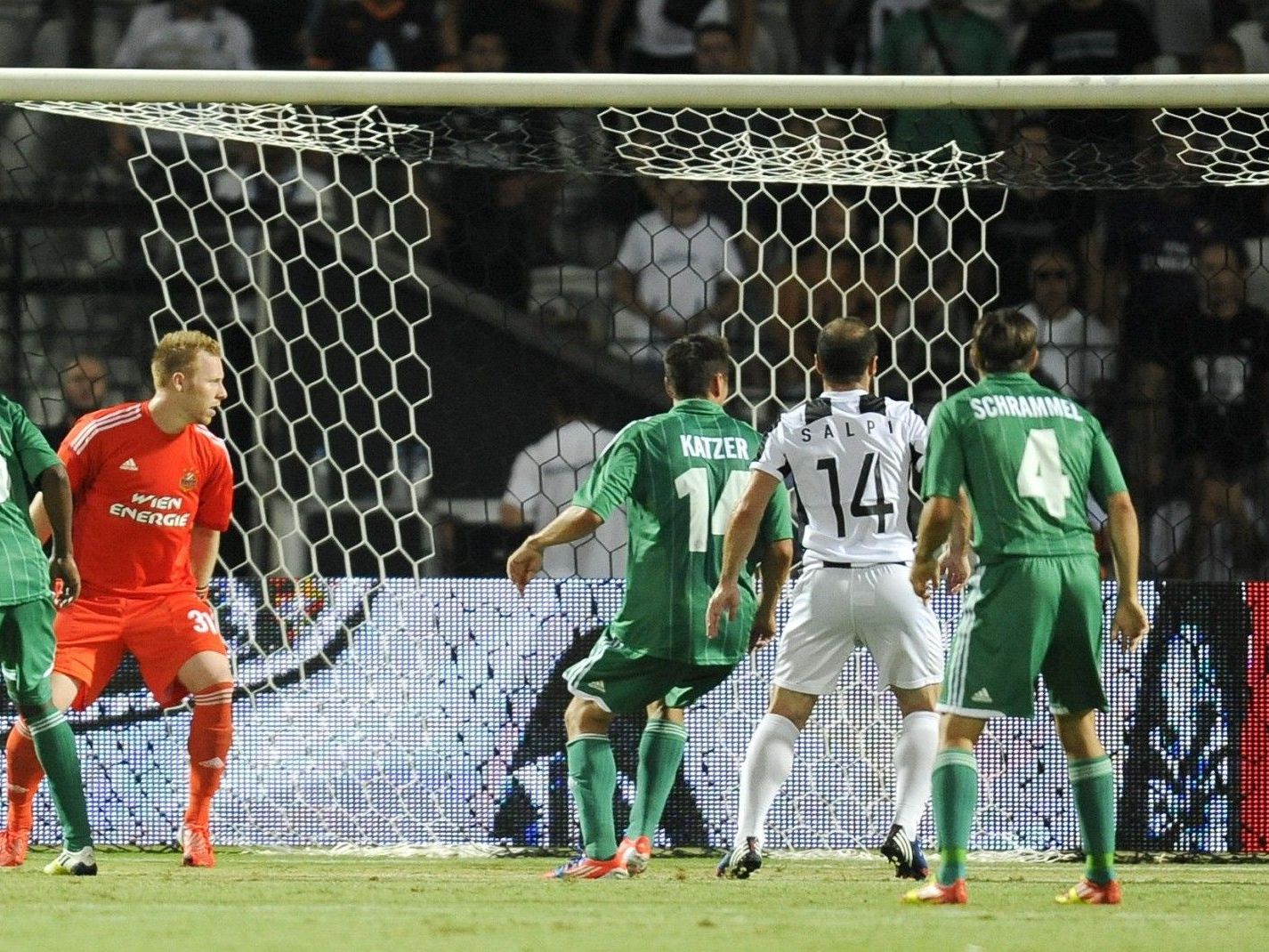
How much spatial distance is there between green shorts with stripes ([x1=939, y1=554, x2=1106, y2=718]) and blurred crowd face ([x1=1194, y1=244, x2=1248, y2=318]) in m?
3.38

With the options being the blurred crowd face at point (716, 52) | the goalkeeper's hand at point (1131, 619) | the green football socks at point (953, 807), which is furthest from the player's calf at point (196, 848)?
the blurred crowd face at point (716, 52)

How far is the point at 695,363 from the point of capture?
20.9ft

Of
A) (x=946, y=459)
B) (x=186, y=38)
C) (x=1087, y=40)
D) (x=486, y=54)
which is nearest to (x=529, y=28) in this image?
(x=486, y=54)

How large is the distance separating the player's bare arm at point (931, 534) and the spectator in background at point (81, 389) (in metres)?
3.93

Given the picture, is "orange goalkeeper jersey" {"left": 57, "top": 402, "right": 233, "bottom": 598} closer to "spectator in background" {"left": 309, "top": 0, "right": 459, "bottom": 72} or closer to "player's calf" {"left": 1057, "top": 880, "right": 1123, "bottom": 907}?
"player's calf" {"left": 1057, "top": 880, "right": 1123, "bottom": 907}

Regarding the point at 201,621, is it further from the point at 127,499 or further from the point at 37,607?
the point at 37,607

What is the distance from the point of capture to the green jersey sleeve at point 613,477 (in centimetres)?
617

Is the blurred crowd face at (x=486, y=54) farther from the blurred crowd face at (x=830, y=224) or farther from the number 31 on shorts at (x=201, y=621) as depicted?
the number 31 on shorts at (x=201, y=621)

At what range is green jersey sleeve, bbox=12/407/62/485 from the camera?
234 inches

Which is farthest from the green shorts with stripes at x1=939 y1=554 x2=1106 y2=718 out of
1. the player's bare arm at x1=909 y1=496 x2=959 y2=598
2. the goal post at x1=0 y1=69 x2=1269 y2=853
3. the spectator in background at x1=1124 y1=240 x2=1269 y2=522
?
the spectator in background at x1=1124 y1=240 x2=1269 y2=522

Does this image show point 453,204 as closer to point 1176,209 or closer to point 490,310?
point 490,310

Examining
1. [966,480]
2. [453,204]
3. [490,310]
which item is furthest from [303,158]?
[966,480]

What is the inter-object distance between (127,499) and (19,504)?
52cm

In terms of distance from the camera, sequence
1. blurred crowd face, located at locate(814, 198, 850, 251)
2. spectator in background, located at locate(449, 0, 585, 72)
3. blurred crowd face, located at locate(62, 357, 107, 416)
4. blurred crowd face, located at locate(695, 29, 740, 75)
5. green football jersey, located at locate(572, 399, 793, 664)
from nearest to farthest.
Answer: green football jersey, located at locate(572, 399, 793, 664) → blurred crowd face, located at locate(62, 357, 107, 416) → blurred crowd face, located at locate(814, 198, 850, 251) → blurred crowd face, located at locate(695, 29, 740, 75) → spectator in background, located at locate(449, 0, 585, 72)
